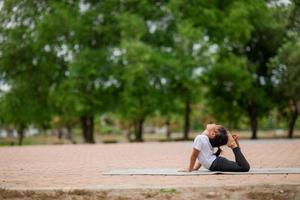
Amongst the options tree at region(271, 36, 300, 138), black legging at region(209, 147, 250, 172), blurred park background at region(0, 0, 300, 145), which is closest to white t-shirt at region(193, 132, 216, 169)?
black legging at region(209, 147, 250, 172)

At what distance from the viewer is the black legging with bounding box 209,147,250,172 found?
1290 cm

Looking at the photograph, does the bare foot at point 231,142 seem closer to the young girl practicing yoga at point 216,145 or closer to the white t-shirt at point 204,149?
the young girl practicing yoga at point 216,145

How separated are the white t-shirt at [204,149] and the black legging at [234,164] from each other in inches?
4.3

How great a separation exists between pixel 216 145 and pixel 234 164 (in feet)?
1.78

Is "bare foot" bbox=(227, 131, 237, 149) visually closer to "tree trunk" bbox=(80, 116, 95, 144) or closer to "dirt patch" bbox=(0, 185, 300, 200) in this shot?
"dirt patch" bbox=(0, 185, 300, 200)

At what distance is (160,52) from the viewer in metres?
38.7

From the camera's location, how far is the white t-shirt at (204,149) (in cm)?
1294

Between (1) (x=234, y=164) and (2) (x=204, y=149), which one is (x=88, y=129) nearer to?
(2) (x=204, y=149)

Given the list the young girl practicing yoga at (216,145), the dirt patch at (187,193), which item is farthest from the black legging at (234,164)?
the dirt patch at (187,193)

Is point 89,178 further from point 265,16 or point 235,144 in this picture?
point 265,16

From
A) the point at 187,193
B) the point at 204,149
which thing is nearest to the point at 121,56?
the point at 204,149

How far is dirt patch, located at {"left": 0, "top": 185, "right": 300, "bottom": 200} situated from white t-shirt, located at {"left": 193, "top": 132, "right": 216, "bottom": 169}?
2.61m

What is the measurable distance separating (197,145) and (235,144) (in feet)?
2.60

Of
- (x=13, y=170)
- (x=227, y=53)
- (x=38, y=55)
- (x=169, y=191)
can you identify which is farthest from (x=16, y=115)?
(x=169, y=191)
